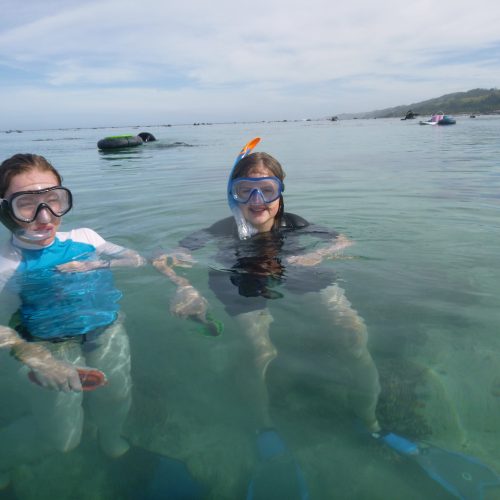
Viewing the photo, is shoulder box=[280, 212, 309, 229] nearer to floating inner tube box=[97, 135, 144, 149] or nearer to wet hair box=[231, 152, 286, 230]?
wet hair box=[231, 152, 286, 230]

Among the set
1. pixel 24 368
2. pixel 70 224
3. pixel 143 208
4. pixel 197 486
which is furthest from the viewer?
pixel 143 208

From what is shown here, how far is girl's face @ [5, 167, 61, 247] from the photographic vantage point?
3.06m

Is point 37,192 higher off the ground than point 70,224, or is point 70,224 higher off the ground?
point 37,192

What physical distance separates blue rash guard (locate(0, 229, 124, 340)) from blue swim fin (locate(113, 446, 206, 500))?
1074 millimetres

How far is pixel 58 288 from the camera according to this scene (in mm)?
3484

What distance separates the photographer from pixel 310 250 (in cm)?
429

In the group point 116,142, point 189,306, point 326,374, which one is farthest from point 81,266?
point 116,142

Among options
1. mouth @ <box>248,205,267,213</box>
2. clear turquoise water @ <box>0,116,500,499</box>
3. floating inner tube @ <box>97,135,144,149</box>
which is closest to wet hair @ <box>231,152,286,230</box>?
mouth @ <box>248,205,267,213</box>

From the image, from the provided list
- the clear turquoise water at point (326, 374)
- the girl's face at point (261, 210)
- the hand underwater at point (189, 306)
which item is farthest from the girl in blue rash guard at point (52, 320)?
the girl's face at point (261, 210)

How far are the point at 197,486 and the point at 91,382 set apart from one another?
90 centimetres

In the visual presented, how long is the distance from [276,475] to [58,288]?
2.49 metres

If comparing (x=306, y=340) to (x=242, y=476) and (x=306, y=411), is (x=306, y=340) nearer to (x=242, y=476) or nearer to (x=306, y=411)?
(x=306, y=411)

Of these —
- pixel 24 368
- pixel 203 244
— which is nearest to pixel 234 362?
pixel 24 368

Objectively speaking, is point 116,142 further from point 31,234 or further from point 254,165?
point 31,234
